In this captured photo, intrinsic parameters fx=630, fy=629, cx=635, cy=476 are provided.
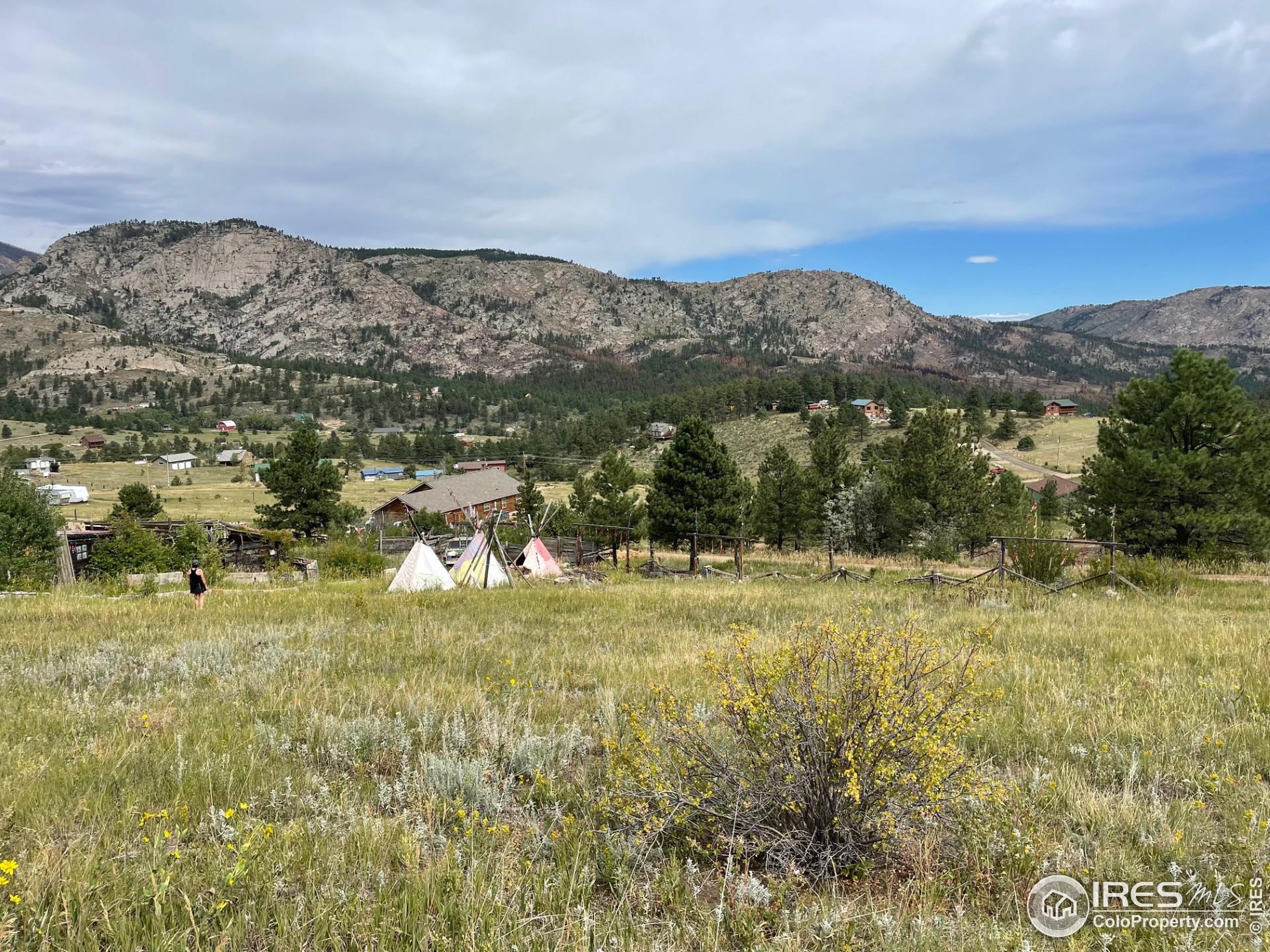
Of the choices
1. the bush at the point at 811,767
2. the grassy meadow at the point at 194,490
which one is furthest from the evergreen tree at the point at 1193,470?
the grassy meadow at the point at 194,490

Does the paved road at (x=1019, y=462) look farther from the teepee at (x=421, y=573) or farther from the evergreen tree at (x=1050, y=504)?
the teepee at (x=421, y=573)

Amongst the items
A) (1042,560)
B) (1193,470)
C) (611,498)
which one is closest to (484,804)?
(1042,560)

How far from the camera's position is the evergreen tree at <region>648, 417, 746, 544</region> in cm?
3978

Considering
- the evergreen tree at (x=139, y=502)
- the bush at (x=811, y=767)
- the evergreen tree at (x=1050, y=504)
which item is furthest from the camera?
the evergreen tree at (x=1050, y=504)

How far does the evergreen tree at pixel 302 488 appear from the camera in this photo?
48.3 meters

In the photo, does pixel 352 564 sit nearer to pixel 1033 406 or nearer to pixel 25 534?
pixel 25 534

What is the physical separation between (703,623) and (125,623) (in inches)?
391

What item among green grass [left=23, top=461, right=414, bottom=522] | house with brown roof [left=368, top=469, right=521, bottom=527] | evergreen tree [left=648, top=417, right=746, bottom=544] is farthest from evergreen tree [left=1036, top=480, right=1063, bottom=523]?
green grass [left=23, top=461, right=414, bottom=522]

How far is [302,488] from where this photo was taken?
161 feet

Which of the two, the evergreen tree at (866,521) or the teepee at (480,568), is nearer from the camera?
the teepee at (480,568)

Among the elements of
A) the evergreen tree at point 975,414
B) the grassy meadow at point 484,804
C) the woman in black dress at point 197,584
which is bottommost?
the woman in black dress at point 197,584

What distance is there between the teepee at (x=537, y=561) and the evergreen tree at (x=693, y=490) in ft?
47.6

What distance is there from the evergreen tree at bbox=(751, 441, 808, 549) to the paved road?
39.9m

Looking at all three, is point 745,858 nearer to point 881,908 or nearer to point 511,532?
point 881,908
